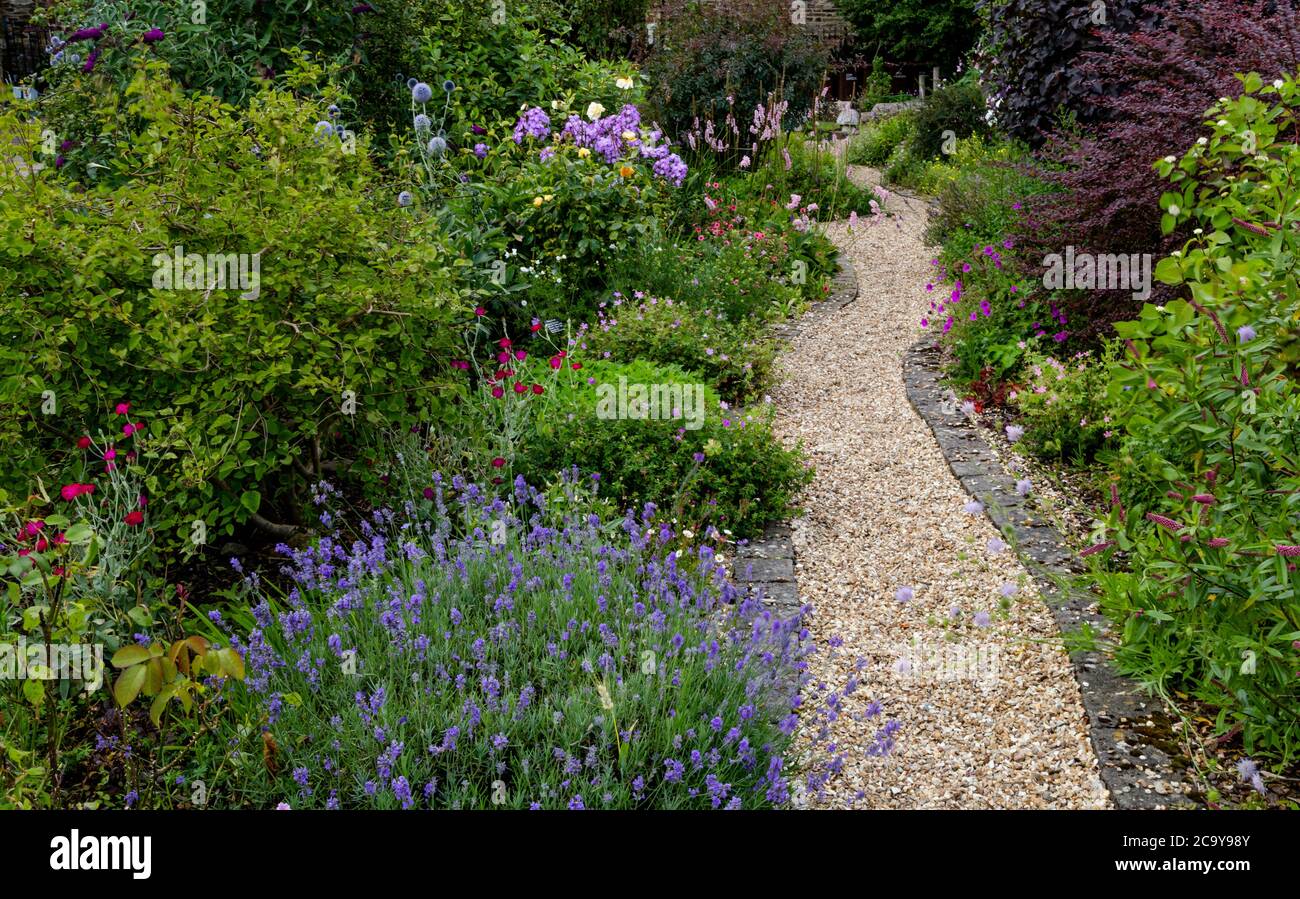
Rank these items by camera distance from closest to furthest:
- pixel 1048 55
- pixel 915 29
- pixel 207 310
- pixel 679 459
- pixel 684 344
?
pixel 207 310
pixel 679 459
pixel 684 344
pixel 1048 55
pixel 915 29

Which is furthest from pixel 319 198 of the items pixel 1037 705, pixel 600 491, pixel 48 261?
pixel 1037 705

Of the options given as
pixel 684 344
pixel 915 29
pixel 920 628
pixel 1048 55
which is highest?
pixel 915 29

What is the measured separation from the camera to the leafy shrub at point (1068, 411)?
4.92 meters

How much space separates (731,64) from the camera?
35.6 feet

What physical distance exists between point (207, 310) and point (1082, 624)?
131 inches

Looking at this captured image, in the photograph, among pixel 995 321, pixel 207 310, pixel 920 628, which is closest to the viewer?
pixel 207 310

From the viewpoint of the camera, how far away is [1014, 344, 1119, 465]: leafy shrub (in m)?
4.92

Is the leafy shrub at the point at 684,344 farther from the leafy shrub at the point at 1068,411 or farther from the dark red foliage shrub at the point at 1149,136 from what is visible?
the dark red foliage shrub at the point at 1149,136

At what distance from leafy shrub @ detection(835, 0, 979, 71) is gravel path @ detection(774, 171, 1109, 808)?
19.1m

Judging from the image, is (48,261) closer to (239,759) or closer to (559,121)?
(239,759)

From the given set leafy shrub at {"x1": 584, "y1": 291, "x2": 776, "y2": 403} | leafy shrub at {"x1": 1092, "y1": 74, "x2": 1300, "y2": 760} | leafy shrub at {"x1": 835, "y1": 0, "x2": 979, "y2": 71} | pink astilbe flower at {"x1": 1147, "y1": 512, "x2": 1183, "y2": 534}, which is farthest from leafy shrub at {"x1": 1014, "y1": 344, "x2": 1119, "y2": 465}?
leafy shrub at {"x1": 835, "y1": 0, "x2": 979, "y2": 71}

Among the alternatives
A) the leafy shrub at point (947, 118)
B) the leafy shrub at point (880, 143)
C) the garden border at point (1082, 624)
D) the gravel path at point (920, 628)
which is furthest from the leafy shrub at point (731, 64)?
the garden border at point (1082, 624)

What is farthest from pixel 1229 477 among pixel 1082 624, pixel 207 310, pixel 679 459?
pixel 207 310

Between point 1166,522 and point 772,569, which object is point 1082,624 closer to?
point 1166,522
